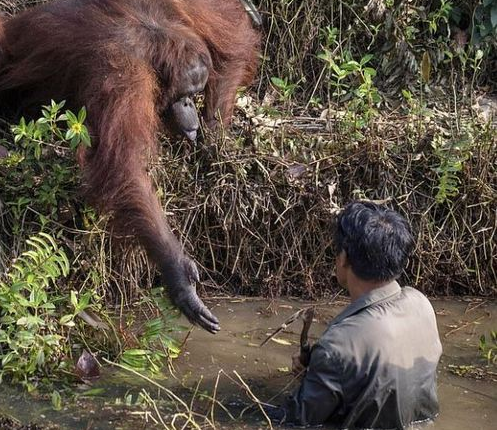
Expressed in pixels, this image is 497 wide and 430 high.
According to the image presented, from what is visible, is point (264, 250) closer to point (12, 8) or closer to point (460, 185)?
point (460, 185)

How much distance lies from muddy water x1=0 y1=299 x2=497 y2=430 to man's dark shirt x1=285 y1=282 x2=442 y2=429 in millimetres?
222

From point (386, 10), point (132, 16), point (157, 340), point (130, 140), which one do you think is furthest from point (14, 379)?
point (386, 10)

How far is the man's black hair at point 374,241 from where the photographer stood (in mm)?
3709

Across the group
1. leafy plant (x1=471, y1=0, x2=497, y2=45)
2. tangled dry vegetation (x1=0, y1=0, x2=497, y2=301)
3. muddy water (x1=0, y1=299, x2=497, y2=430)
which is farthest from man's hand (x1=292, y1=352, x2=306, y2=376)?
leafy plant (x1=471, y1=0, x2=497, y2=45)

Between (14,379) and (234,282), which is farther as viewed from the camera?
(234,282)

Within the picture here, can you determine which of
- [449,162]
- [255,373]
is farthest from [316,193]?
[255,373]

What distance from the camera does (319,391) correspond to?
3.66 m

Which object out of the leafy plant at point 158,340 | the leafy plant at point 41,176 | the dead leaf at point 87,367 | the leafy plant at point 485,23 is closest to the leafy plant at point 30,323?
the dead leaf at point 87,367

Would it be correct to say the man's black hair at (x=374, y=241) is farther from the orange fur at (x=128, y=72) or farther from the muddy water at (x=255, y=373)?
the orange fur at (x=128, y=72)

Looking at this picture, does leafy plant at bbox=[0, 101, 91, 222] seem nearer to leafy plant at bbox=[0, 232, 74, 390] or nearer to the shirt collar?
leafy plant at bbox=[0, 232, 74, 390]

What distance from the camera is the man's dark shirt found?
3.63m

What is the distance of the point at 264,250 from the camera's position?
5215 mm

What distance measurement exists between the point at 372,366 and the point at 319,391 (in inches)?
8.1

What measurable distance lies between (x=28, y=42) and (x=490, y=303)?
Result: 2.60m
